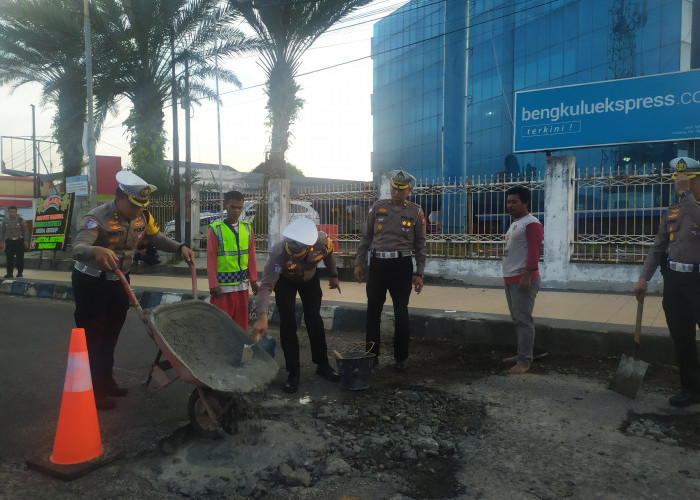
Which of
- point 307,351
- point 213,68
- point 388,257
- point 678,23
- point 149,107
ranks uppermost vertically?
point 678,23

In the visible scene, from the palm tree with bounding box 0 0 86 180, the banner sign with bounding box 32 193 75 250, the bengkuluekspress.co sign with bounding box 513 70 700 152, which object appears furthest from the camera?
the palm tree with bounding box 0 0 86 180

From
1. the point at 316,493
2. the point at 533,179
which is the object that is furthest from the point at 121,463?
the point at 533,179

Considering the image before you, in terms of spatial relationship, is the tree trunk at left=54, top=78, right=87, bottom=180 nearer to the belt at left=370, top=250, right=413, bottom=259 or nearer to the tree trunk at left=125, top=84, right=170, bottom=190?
the tree trunk at left=125, top=84, right=170, bottom=190

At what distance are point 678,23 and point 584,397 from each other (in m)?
23.2

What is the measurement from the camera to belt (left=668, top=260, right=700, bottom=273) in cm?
361

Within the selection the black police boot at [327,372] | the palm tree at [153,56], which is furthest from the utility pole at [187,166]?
the black police boot at [327,372]

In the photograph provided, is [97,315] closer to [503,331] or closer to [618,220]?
[503,331]

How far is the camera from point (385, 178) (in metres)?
10.1

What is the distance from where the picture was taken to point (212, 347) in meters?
3.33

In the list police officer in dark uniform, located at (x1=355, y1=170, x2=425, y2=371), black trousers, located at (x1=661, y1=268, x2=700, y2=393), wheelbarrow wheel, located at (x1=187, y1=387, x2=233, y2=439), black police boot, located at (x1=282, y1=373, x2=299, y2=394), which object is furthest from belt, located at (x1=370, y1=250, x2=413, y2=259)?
wheelbarrow wheel, located at (x1=187, y1=387, x2=233, y2=439)

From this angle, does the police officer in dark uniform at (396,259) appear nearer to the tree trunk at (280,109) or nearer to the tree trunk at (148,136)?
the tree trunk at (280,109)

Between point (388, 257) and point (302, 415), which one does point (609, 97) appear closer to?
point (388, 257)

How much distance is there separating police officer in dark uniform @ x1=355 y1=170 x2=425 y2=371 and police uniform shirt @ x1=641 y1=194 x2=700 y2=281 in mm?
1923

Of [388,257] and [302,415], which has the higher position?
[388,257]
